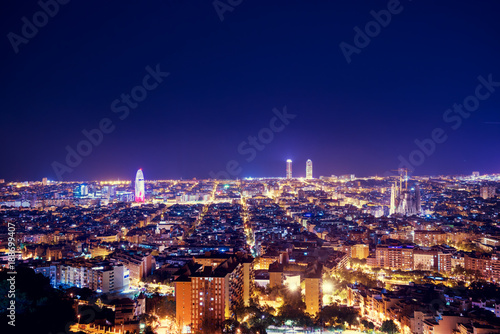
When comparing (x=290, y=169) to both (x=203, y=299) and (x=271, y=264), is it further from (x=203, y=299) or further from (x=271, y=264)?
(x=203, y=299)

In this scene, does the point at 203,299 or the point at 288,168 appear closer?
the point at 203,299

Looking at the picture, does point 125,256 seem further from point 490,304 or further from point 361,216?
point 361,216

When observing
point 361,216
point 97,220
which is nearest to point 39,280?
point 97,220

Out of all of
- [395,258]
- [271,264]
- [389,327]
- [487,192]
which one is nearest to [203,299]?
[389,327]

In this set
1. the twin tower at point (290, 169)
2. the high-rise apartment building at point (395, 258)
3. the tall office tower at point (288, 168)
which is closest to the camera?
the high-rise apartment building at point (395, 258)

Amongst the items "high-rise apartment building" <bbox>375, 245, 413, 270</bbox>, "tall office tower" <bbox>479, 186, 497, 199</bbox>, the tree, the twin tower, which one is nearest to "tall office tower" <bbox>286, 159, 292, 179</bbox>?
the twin tower

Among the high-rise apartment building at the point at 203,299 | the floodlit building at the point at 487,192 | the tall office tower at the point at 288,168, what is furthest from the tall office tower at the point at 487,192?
the tall office tower at the point at 288,168

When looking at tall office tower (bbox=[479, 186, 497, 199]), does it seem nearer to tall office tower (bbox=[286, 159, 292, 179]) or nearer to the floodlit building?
the floodlit building

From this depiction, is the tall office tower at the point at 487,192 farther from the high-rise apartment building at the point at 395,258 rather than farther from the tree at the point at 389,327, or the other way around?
the tree at the point at 389,327
